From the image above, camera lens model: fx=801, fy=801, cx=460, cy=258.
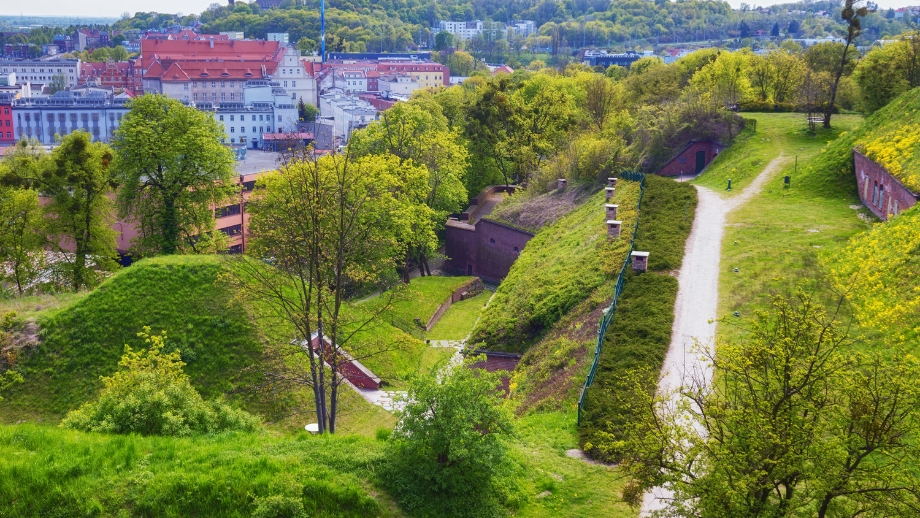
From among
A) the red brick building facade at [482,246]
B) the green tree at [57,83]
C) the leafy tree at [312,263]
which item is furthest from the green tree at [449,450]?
the green tree at [57,83]

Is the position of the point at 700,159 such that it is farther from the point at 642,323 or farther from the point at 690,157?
the point at 642,323

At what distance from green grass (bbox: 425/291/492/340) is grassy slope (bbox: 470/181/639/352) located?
166 inches

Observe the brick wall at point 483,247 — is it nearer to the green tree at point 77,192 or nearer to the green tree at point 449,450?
the green tree at point 77,192

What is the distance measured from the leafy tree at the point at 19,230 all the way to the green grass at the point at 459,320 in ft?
58.3

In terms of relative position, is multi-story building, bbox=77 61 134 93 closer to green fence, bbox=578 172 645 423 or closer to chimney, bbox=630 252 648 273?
green fence, bbox=578 172 645 423

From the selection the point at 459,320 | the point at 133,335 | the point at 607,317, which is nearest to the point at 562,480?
the point at 607,317

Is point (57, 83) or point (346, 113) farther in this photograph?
point (57, 83)

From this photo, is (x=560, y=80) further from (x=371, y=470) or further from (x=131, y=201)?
(x=371, y=470)

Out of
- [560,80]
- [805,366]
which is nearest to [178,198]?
[805,366]

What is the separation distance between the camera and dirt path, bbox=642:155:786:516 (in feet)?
59.1

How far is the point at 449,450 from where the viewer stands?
13.3 meters

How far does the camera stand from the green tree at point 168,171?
116ft

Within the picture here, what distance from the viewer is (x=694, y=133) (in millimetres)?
44188

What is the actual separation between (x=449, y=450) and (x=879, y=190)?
78.0ft
